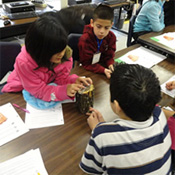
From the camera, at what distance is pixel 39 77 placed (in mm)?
1020

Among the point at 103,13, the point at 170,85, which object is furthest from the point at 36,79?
the point at 170,85

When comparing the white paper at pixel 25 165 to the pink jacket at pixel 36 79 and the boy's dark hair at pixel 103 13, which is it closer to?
the pink jacket at pixel 36 79

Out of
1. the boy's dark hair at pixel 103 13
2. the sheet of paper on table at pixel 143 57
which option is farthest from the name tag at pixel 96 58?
the boy's dark hair at pixel 103 13

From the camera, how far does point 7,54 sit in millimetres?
1301

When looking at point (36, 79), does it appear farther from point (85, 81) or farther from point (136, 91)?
point (136, 91)

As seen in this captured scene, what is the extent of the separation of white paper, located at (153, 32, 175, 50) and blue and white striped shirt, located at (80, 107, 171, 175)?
127 centimetres

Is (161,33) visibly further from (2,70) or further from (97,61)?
(2,70)

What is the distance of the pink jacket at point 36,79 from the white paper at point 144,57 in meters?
0.61

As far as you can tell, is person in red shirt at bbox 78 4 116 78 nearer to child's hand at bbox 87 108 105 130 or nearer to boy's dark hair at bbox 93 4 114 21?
boy's dark hair at bbox 93 4 114 21

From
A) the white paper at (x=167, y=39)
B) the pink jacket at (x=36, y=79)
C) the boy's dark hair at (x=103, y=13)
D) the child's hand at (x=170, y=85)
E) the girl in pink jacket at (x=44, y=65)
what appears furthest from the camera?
the white paper at (x=167, y=39)

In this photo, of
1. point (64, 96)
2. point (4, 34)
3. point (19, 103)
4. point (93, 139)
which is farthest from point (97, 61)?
point (4, 34)

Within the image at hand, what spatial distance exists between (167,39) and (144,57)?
47 cm

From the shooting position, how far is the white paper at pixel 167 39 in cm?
167

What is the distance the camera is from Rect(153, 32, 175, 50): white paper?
1.67 m
